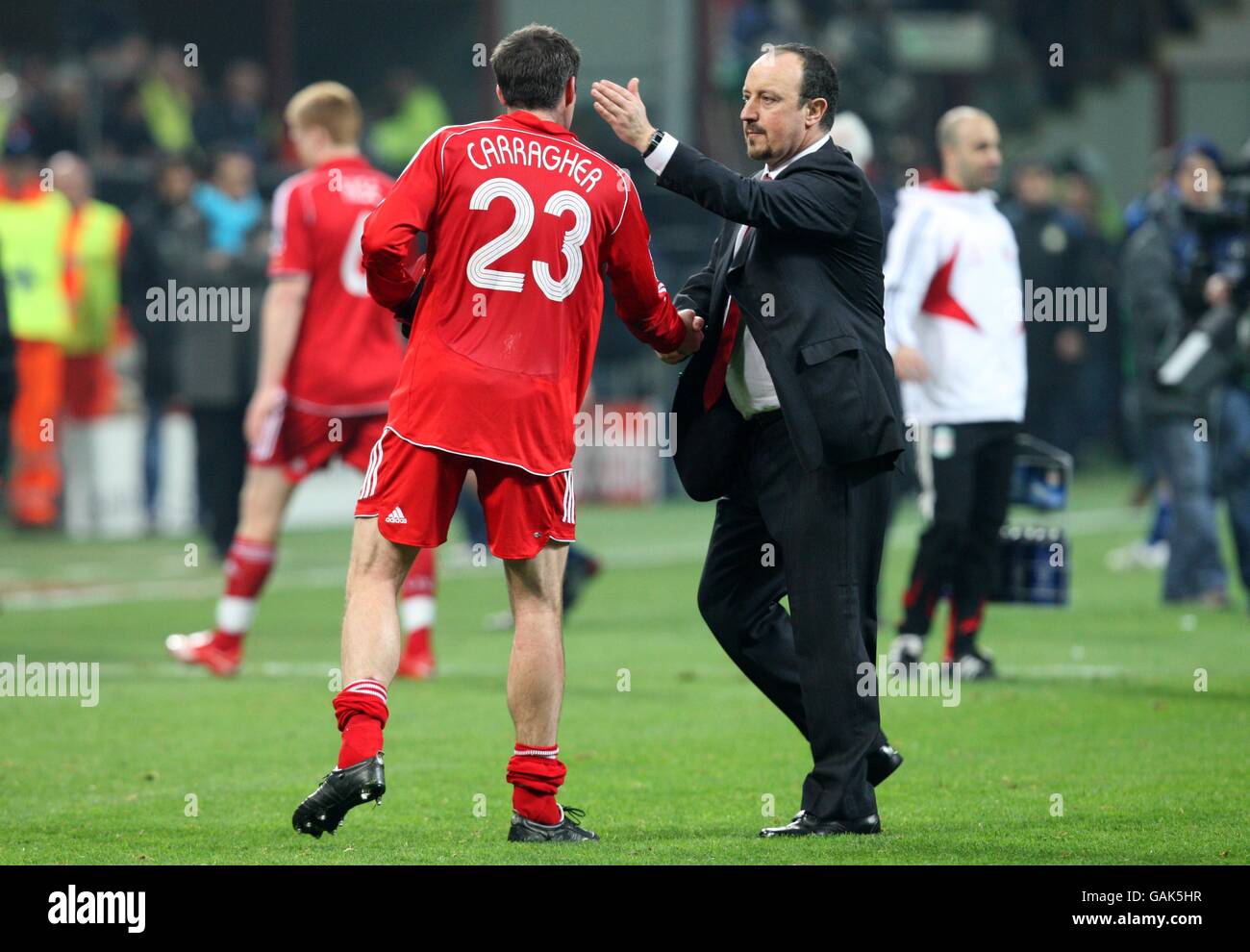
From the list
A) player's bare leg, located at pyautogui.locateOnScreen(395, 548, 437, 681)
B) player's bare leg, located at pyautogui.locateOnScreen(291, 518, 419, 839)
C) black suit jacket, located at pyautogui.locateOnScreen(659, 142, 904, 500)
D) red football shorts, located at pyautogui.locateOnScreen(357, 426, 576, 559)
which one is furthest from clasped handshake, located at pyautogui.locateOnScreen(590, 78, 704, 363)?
player's bare leg, located at pyautogui.locateOnScreen(395, 548, 437, 681)

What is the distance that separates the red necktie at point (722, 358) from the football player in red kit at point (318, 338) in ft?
12.1

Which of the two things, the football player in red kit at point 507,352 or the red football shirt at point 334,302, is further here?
the red football shirt at point 334,302

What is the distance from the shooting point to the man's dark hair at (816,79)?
22.1ft

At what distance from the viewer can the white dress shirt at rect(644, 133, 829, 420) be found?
687cm

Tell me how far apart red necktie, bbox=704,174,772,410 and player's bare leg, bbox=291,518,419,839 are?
3.27ft

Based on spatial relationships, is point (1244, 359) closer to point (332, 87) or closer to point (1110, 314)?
point (332, 87)

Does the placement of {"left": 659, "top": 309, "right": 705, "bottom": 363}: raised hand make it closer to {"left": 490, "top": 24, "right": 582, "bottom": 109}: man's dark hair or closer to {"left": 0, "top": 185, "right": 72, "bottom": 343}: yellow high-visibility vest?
{"left": 490, "top": 24, "right": 582, "bottom": 109}: man's dark hair

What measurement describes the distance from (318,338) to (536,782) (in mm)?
4296

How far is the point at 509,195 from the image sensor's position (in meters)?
6.56

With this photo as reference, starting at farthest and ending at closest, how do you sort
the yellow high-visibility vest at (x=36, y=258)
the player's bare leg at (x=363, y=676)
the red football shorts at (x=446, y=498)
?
the yellow high-visibility vest at (x=36, y=258), the red football shorts at (x=446, y=498), the player's bare leg at (x=363, y=676)

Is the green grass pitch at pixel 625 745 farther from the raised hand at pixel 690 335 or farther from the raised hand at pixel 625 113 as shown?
the raised hand at pixel 625 113

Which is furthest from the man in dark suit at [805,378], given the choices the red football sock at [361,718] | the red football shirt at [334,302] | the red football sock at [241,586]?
the red football sock at [241,586]
